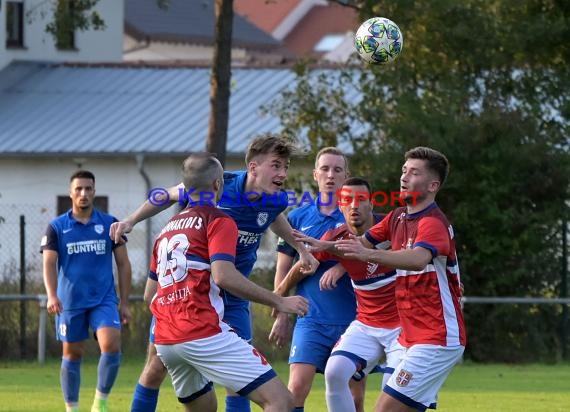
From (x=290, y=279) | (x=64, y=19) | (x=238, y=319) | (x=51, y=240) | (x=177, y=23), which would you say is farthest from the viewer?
(x=177, y=23)

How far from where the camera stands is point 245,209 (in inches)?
351

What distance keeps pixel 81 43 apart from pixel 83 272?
30446 mm

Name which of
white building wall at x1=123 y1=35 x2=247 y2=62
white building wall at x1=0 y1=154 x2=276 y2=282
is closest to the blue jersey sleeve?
white building wall at x1=0 y1=154 x2=276 y2=282

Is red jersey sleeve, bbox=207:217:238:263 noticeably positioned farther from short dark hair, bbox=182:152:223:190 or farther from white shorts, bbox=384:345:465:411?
white shorts, bbox=384:345:465:411

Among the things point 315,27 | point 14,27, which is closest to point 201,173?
point 14,27

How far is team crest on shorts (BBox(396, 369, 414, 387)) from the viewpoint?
26.2 ft

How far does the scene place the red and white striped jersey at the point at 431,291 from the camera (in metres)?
8.00

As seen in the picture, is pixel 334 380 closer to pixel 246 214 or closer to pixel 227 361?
pixel 246 214

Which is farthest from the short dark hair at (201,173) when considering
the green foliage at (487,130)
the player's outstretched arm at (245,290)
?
the green foliage at (487,130)

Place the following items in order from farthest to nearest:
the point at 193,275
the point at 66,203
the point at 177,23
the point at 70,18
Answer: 1. the point at 177,23
2. the point at 66,203
3. the point at 70,18
4. the point at 193,275

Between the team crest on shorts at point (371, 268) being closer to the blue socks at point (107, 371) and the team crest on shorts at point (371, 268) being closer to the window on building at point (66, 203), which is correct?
the blue socks at point (107, 371)

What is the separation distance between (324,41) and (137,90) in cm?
4550

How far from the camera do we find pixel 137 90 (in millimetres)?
35000

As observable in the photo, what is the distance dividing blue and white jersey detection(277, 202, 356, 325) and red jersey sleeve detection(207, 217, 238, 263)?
2274 mm
